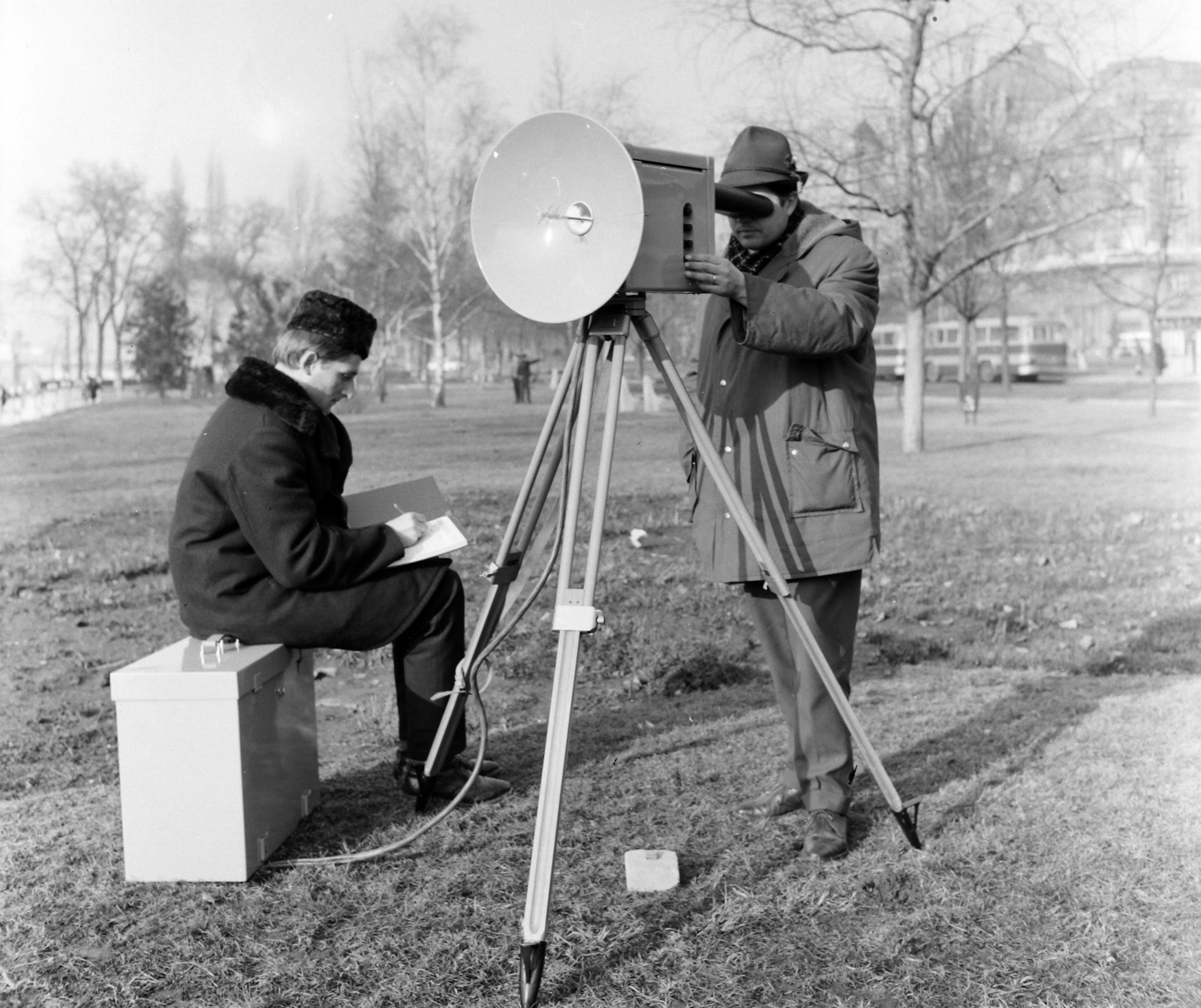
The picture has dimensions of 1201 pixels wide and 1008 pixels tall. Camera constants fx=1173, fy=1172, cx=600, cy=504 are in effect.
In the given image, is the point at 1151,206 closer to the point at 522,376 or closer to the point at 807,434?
the point at 522,376

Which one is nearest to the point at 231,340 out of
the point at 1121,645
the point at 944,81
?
the point at 1121,645

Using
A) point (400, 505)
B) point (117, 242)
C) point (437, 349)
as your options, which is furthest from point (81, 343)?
point (400, 505)

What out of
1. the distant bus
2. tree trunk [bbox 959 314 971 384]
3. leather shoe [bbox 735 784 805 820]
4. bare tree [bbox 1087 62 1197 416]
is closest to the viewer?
leather shoe [bbox 735 784 805 820]

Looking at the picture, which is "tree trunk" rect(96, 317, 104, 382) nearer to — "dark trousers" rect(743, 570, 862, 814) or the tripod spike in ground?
"dark trousers" rect(743, 570, 862, 814)

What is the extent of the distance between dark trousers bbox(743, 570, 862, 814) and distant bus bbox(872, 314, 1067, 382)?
105ft

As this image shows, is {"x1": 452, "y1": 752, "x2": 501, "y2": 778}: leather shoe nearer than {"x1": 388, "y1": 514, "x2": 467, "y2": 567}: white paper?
No

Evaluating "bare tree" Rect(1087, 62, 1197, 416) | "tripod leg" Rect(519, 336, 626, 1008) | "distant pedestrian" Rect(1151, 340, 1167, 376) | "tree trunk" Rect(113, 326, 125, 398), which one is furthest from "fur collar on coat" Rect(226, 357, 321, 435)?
"distant pedestrian" Rect(1151, 340, 1167, 376)

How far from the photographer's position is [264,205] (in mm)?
6688

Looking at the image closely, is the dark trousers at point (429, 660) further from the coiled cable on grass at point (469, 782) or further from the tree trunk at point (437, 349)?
the tree trunk at point (437, 349)

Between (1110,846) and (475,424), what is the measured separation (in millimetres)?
7052

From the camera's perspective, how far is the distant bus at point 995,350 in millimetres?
35719

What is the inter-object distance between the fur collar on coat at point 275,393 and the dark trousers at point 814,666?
1278 millimetres

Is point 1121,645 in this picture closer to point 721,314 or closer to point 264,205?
point 721,314

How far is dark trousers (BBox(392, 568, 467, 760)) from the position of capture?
336cm
